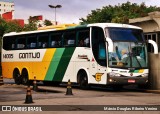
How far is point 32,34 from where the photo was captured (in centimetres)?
2753

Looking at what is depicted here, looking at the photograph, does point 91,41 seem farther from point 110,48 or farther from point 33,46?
point 33,46

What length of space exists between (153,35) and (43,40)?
7.05 m

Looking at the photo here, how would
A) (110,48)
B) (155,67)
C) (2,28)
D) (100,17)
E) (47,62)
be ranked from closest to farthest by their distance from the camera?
1. (110,48)
2. (155,67)
3. (47,62)
4. (100,17)
5. (2,28)

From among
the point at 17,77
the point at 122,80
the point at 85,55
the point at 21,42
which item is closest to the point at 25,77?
the point at 17,77

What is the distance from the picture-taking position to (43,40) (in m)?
26.5

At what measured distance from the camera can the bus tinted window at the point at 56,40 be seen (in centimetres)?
2506

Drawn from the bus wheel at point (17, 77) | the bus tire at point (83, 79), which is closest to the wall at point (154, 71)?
the bus tire at point (83, 79)

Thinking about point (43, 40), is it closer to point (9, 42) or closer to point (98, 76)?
point (9, 42)

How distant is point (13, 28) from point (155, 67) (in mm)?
65339

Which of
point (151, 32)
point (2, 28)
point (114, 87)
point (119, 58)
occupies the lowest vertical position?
point (114, 87)

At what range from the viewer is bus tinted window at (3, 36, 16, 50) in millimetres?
29281

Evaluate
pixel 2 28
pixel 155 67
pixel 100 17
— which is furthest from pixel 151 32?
pixel 2 28

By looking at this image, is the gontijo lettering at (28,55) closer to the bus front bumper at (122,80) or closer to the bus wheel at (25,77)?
the bus wheel at (25,77)

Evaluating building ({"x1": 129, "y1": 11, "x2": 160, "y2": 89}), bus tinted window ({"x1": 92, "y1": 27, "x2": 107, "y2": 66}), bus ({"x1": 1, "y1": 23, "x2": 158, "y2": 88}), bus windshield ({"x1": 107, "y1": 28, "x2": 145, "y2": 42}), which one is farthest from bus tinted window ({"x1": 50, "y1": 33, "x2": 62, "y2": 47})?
building ({"x1": 129, "y1": 11, "x2": 160, "y2": 89})
